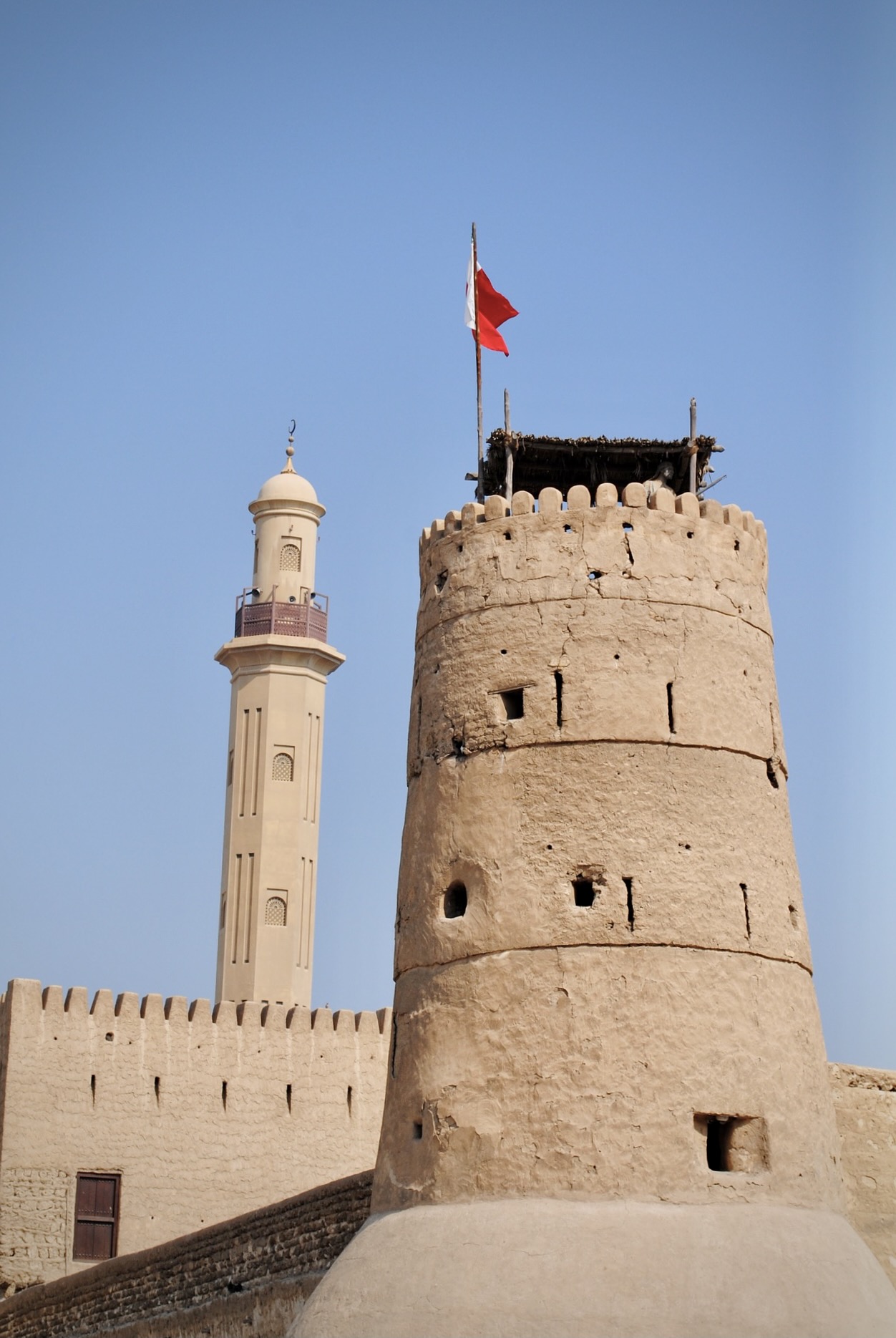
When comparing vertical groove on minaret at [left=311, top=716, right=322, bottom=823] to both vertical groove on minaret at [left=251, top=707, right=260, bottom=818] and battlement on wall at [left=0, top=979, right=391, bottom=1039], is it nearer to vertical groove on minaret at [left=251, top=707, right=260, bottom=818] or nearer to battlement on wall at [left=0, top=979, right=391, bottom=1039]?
vertical groove on minaret at [left=251, top=707, right=260, bottom=818]

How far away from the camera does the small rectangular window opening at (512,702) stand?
15875 millimetres

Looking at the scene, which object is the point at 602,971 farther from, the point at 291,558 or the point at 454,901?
the point at 291,558

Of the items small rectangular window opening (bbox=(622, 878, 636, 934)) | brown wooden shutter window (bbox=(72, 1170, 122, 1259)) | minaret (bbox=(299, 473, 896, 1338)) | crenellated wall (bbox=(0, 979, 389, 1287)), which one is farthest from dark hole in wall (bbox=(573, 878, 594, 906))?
brown wooden shutter window (bbox=(72, 1170, 122, 1259))

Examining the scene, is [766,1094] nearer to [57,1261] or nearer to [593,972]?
[593,972]

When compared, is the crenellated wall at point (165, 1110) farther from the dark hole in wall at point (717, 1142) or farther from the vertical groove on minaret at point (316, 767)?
the dark hole in wall at point (717, 1142)

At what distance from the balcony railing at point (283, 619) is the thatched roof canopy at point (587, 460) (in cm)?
1617

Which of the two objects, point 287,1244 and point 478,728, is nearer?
point 478,728

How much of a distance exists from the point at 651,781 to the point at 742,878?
1.00 m

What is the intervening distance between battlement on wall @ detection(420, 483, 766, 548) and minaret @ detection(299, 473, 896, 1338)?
0.03 meters

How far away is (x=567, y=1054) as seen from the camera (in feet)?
47.6

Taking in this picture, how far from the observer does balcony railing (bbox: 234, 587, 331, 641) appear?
115 feet

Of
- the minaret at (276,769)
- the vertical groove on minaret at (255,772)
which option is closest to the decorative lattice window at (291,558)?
the minaret at (276,769)

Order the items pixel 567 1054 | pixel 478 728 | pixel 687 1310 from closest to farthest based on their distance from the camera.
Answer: pixel 687 1310, pixel 567 1054, pixel 478 728

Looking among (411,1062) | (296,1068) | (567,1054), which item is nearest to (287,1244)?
(411,1062)
